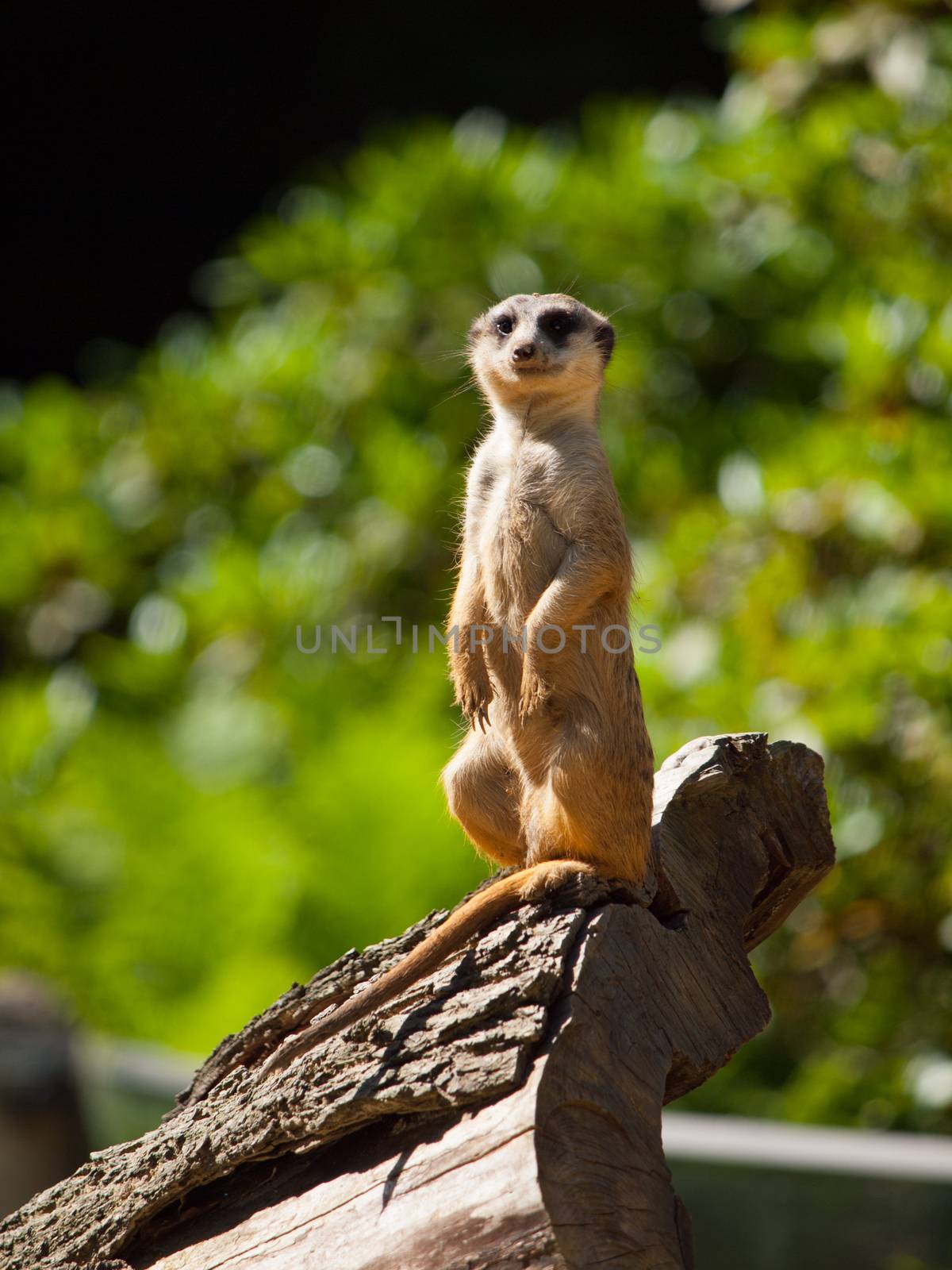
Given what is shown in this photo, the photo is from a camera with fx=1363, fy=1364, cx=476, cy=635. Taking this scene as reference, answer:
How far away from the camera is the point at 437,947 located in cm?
168

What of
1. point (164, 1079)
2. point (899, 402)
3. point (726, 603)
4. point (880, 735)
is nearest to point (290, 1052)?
point (164, 1079)

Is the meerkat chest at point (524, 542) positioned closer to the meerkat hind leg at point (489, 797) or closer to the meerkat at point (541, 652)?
the meerkat at point (541, 652)

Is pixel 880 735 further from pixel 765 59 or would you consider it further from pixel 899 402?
pixel 765 59

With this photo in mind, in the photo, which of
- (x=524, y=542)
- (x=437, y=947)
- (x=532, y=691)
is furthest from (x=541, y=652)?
(x=437, y=947)

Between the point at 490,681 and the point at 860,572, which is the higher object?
the point at 860,572

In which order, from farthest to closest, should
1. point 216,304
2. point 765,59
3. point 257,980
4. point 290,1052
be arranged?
point 216,304 < point 765,59 < point 257,980 < point 290,1052

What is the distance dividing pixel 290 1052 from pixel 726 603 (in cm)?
279

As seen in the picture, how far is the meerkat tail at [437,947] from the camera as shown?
1674 mm

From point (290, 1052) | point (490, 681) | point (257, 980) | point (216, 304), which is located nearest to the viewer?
point (290, 1052)

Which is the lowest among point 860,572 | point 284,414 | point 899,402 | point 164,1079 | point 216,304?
point 164,1079

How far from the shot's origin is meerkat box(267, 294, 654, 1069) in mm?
1780

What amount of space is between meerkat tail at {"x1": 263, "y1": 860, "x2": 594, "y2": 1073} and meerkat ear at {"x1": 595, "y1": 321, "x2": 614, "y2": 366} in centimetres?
81

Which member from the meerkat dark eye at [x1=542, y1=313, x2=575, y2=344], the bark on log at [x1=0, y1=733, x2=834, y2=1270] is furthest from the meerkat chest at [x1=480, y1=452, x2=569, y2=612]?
the bark on log at [x1=0, y1=733, x2=834, y2=1270]

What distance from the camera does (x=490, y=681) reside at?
199 centimetres
